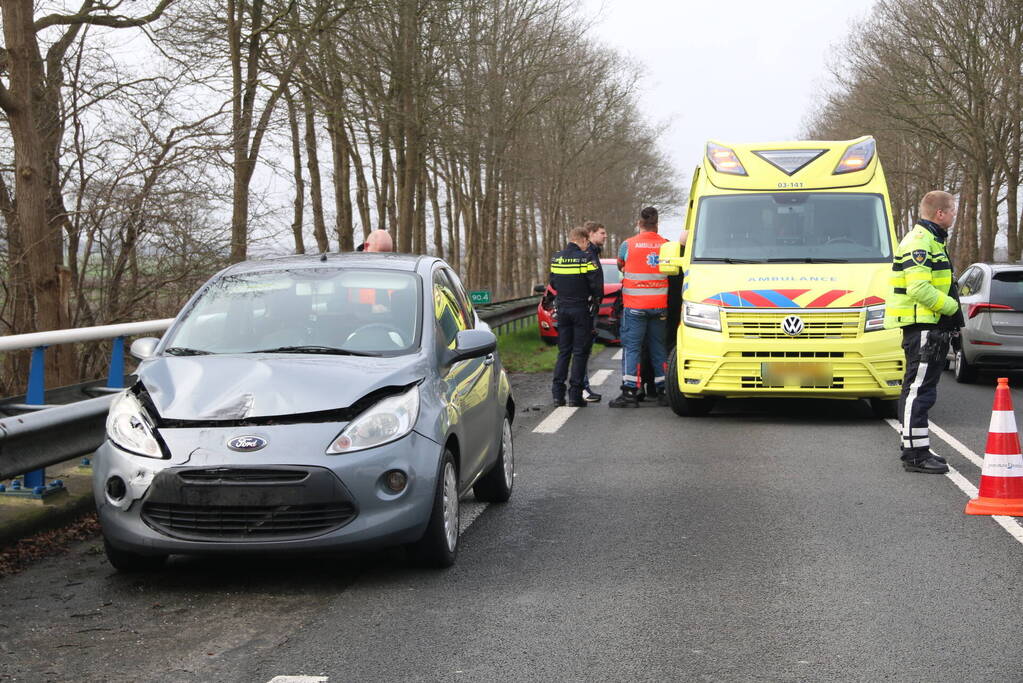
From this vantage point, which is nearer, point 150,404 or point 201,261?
point 150,404

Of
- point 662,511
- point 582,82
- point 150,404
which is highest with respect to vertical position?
point 582,82

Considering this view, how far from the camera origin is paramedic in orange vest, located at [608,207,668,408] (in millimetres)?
12656

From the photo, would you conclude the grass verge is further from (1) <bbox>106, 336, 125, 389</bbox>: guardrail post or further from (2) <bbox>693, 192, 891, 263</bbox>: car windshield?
(1) <bbox>106, 336, 125, 389</bbox>: guardrail post

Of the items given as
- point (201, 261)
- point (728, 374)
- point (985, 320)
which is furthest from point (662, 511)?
point (985, 320)

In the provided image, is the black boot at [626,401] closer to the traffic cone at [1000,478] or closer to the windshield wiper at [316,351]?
the traffic cone at [1000,478]

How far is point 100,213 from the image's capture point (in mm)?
13211

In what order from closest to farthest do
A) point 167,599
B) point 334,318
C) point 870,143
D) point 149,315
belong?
point 167,599 < point 334,318 < point 870,143 < point 149,315

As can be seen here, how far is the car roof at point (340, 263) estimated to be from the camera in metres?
7.00

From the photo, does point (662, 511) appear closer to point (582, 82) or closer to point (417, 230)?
point (417, 230)

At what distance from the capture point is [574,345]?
13.1 m

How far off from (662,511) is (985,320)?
9331 mm

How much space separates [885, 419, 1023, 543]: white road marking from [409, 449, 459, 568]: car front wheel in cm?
298

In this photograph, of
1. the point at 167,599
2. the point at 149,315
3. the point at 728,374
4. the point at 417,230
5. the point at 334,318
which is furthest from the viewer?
the point at 417,230

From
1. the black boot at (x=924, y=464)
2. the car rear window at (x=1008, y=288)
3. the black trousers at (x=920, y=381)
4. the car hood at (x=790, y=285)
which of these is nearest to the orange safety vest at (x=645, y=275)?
the car hood at (x=790, y=285)
